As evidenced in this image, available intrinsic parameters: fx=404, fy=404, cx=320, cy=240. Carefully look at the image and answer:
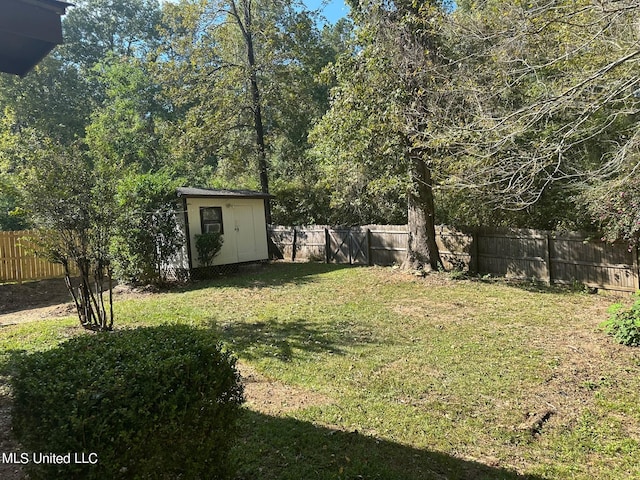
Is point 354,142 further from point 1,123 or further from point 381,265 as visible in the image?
point 1,123

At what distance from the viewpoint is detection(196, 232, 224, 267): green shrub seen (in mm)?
12062

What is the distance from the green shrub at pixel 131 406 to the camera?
5.90ft

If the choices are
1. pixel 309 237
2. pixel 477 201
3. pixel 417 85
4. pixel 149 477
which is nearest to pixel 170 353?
pixel 149 477

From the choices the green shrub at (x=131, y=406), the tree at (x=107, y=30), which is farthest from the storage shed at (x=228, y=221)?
the tree at (x=107, y=30)

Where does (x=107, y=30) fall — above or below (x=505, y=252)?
above

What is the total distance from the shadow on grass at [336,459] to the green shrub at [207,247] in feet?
29.7

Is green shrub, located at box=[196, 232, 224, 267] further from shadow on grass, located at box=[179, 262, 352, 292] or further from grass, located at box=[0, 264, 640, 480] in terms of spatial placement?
grass, located at box=[0, 264, 640, 480]

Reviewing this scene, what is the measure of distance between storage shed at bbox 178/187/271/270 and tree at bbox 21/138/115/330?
545cm

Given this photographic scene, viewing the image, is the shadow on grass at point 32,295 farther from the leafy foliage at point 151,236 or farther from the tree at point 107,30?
the tree at point 107,30

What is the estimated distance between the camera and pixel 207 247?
39.8 ft

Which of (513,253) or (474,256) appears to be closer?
(513,253)

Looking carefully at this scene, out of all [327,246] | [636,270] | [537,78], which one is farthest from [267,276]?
[636,270]

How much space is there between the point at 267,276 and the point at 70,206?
677 centimetres

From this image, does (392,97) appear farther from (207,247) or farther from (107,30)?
(107,30)
